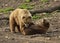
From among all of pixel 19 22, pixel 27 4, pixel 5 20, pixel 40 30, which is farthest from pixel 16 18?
pixel 27 4

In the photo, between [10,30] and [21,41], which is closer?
[21,41]

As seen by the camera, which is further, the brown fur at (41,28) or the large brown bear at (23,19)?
the brown fur at (41,28)

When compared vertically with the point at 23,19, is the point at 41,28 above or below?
below

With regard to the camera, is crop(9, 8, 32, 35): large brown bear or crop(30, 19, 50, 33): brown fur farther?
crop(30, 19, 50, 33): brown fur

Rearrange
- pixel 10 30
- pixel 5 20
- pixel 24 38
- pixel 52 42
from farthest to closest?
pixel 5 20 < pixel 10 30 < pixel 24 38 < pixel 52 42

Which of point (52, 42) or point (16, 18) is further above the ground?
point (16, 18)

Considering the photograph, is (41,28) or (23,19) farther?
(41,28)

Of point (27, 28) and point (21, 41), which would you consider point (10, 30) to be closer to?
point (27, 28)

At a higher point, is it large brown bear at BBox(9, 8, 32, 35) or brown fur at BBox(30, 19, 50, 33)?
large brown bear at BBox(9, 8, 32, 35)

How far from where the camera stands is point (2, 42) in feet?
26.3

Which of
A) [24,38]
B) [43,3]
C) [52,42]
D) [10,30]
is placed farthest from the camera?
[43,3]

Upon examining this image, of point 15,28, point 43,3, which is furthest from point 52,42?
point 43,3

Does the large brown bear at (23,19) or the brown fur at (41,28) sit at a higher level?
the large brown bear at (23,19)

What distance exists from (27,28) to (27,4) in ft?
21.7
